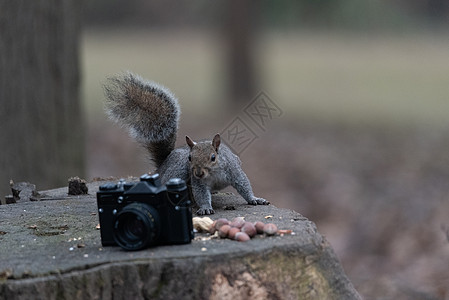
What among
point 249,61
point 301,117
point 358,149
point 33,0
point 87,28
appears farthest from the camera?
point 87,28

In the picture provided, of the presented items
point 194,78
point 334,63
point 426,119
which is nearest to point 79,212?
point 426,119

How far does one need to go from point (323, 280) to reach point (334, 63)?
1610cm

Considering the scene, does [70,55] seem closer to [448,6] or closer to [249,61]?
[249,61]

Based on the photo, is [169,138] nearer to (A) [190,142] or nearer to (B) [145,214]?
(A) [190,142]

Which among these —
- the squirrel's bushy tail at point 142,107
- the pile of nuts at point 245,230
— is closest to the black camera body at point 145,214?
the pile of nuts at point 245,230

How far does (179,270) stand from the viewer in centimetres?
195

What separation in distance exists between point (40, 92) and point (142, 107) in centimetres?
188

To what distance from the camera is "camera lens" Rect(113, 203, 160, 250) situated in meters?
2.04

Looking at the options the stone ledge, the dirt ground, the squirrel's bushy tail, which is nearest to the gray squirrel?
the squirrel's bushy tail

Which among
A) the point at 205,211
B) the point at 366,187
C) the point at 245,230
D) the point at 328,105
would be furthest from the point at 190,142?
the point at 328,105

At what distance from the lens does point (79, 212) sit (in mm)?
2689

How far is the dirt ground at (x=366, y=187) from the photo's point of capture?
4223 millimetres

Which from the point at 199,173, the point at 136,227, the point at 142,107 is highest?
the point at 142,107

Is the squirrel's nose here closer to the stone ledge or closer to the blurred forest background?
the stone ledge
